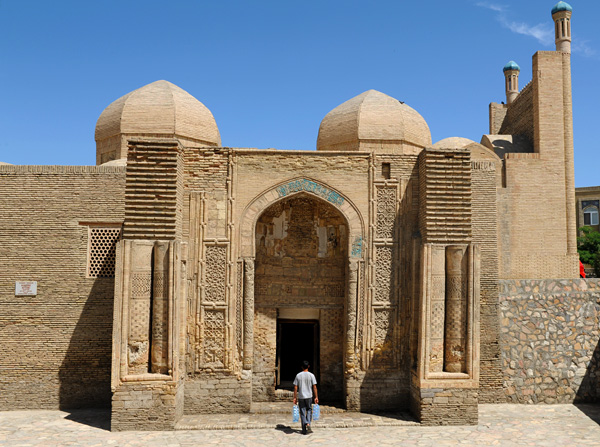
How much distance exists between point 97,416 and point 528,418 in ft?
23.3

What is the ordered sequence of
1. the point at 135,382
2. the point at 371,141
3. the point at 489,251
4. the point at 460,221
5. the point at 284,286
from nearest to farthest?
the point at 135,382
the point at 460,221
the point at 284,286
the point at 489,251
the point at 371,141

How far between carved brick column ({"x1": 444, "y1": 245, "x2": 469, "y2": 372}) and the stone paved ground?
102 centimetres

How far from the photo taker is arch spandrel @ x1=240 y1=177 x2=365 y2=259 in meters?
9.65

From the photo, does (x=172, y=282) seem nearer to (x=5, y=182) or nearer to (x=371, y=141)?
(x=5, y=182)

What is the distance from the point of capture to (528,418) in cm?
966

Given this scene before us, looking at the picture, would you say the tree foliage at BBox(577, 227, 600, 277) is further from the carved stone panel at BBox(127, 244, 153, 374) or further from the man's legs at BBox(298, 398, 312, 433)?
the carved stone panel at BBox(127, 244, 153, 374)

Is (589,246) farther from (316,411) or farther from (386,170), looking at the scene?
(316,411)

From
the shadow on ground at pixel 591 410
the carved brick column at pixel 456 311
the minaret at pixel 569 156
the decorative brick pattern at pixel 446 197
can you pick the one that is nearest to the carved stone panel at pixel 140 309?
the decorative brick pattern at pixel 446 197

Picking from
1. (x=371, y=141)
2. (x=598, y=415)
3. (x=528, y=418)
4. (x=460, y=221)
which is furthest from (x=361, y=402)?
(x=371, y=141)

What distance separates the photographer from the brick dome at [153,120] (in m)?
13.8

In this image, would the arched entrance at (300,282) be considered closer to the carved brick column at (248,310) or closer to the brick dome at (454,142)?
the carved brick column at (248,310)

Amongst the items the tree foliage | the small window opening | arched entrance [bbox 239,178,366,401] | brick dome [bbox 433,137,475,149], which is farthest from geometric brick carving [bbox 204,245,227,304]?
the tree foliage

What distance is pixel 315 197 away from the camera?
32.1 ft

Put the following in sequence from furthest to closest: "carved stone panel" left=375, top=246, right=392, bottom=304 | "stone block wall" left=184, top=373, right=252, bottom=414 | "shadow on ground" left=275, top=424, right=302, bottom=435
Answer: "carved stone panel" left=375, top=246, right=392, bottom=304 → "stone block wall" left=184, top=373, right=252, bottom=414 → "shadow on ground" left=275, top=424, right=302, bottom=435
